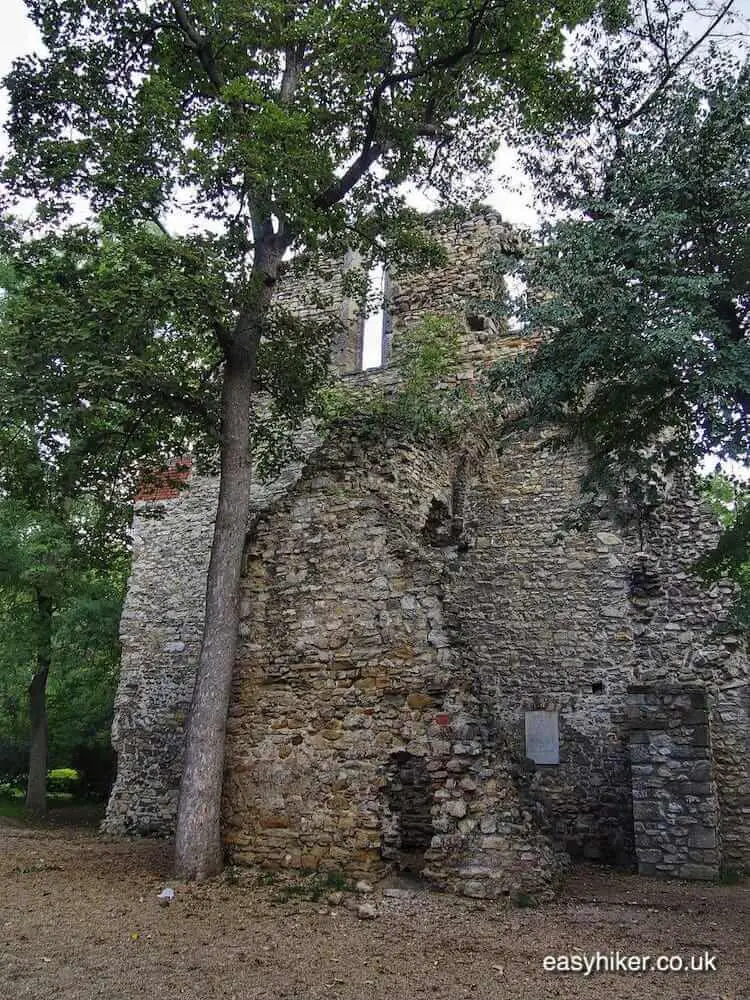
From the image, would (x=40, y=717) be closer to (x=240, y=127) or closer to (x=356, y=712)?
(x=356, y=712)

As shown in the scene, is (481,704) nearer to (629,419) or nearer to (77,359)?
(629,419)

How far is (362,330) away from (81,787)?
11936 mm

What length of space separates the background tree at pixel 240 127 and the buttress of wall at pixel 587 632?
359cm

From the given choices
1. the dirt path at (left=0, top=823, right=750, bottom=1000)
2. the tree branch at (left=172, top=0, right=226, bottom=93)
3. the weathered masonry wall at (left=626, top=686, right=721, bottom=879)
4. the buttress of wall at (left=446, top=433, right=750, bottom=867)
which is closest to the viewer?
the dirt path at (left=0, top=823, right=750, bottom=1000)

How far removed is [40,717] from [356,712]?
34.4 ft

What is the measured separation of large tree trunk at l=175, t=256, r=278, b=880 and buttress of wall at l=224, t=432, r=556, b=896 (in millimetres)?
339

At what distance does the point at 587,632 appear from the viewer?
1109 centimetres

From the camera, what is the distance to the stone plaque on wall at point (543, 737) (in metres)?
10.8

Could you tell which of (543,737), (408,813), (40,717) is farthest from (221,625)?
(40,717)

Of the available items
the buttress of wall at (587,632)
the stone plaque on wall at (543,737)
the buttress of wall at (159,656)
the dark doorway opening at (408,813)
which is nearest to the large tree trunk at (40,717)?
the buttress of wall at (159,656)

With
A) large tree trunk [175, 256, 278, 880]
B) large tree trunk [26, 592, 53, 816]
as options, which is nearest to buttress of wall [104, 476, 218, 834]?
large tree trunk [26, 592, 53, 816]

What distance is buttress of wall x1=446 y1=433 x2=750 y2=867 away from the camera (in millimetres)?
10094

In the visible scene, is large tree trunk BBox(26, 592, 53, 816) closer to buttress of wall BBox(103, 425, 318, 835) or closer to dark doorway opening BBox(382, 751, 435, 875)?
buttress of wall BBox(103, 425, 318, 835)

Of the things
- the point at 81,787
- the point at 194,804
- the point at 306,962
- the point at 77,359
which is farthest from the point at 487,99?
the point at 81,787
